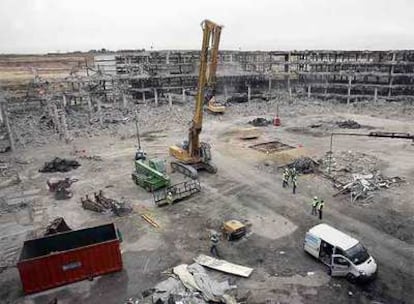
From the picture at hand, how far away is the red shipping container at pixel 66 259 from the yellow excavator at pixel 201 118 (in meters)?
11.3

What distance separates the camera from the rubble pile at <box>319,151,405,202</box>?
25.2 meters

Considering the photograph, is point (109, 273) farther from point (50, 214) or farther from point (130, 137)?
point (130, 137)

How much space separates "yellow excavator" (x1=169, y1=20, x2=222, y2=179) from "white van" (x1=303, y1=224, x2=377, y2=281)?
39.5ft

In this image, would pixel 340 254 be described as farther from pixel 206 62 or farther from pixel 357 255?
pixel 206 62

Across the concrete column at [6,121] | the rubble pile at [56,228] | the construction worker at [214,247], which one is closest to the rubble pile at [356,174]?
the construction worker at [214,247]

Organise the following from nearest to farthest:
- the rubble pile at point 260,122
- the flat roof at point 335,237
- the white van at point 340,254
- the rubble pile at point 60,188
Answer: the white van at point 340,254, the flat roof at point 335,237, the rubble pile at point 60,188, the rubble pile at point 260,122

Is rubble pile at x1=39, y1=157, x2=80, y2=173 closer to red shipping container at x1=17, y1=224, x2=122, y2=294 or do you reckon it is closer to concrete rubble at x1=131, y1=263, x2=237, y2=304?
red shipping container at x1=17, y1=224, x2=122, y2=294

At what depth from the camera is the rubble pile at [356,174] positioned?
82.6 feet

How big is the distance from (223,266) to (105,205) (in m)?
10.1

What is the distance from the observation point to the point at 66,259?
1633 centimetres

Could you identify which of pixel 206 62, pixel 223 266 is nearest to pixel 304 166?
pixel 206 62

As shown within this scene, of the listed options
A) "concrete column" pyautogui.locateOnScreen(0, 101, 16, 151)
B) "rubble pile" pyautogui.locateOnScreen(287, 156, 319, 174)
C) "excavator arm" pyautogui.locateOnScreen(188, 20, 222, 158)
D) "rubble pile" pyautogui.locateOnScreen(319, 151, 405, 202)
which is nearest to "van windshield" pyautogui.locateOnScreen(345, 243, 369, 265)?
"rubble pile" pyautogui.locateOnScreen(319, 151, 405, 202)

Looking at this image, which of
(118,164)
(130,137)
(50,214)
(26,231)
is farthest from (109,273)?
(130,137)

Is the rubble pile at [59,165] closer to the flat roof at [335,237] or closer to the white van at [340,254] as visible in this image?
the white van at [340,254]
